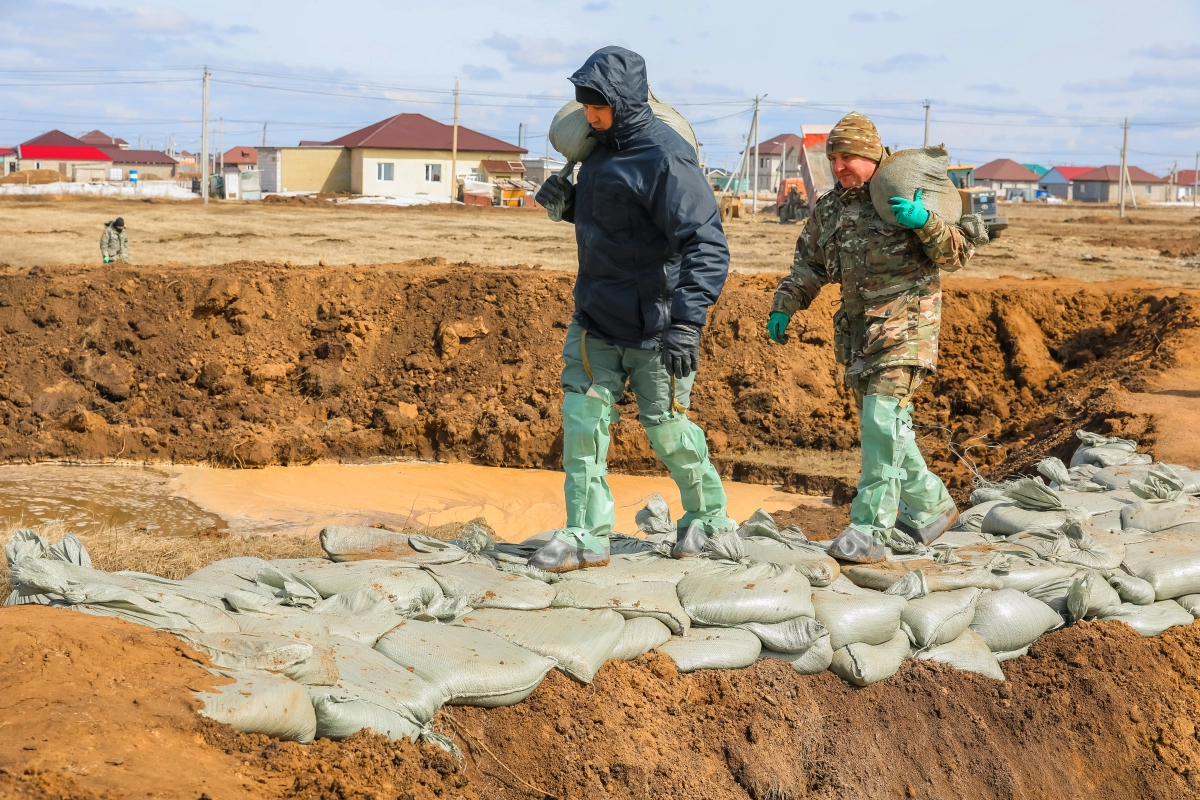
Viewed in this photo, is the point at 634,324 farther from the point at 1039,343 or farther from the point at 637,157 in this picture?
the point at 1039,343

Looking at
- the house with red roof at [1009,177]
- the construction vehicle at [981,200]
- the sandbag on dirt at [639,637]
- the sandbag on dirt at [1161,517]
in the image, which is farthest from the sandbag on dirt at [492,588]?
the house with red roof at [1009,177]

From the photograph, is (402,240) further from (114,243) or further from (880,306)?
(880,306)

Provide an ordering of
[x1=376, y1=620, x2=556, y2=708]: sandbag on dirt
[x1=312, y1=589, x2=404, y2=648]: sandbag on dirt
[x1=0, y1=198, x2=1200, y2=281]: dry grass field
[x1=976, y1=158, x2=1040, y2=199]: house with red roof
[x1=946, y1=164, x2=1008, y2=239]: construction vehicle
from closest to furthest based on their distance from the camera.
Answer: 1. [x1=376, y1=620, x2=556, y2=708]: sandbag on dirt
2. [x1=312, y1=589, x2=404, y2=648]: sandbag on dirt
3. [x1=0, y1=198, x2=1200, y2=281]: dry grass field
4. [x1=946, y1=164, x2=1008, y2=239]: construction vehicle
5. [x1=976, y1=158, x2=1040, y2=199]: house with red roof

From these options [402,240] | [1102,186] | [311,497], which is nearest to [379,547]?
[311,497]

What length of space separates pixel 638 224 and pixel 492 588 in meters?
1.28

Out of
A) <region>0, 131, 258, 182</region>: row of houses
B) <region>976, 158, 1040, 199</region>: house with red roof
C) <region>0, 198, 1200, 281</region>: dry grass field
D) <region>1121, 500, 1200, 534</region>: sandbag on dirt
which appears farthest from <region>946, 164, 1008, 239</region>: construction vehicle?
<region>976, 158, 1040, 199</region>: house with red roof

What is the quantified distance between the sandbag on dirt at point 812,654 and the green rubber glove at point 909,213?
4.62 feet

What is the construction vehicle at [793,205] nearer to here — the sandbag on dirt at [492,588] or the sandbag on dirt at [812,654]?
the sandbag on dirt at [812,654]

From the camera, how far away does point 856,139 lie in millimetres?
4004

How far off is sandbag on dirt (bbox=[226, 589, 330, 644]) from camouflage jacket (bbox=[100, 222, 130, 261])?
12305 mm

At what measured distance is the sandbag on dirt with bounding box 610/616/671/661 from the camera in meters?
3.30

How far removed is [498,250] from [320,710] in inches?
621

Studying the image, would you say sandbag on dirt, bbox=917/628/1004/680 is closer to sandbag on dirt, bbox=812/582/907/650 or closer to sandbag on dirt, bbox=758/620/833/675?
sandbag on dirt, bbox=812/582/907/650

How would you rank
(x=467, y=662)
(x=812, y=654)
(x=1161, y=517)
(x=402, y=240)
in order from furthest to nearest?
(x=402, y=240) → (x=1161, y=517) → (x=812, y=654) → (x=467, y=662)
